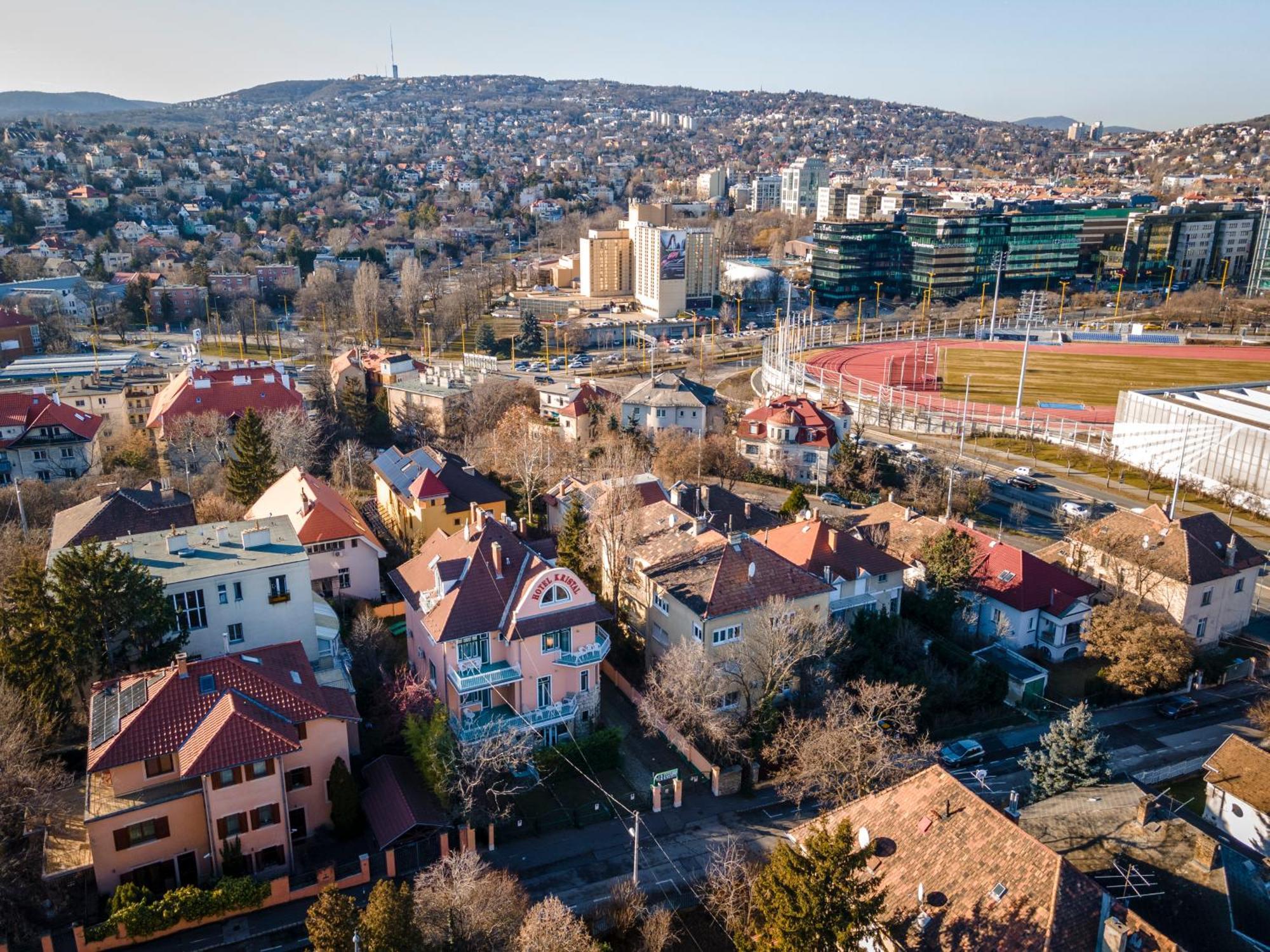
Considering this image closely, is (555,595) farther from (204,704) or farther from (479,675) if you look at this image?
(204,704)

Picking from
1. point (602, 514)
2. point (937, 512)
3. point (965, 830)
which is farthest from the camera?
point (937, 512)

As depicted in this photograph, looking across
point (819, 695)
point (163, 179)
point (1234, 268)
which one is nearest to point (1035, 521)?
point (819, 695)

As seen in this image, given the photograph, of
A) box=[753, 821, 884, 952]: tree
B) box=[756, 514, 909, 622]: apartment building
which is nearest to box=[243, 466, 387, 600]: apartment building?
box=[756, 514, 909, 622]: apartment building

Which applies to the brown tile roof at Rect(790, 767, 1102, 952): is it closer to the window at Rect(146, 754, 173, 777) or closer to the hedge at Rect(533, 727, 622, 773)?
the hedge at Rect(533, 727, 622, 773)

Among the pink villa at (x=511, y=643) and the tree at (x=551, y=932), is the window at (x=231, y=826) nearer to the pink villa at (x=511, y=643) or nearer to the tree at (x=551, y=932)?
the pink villa at (x=511, y=643)

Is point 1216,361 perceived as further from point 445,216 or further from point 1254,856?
point 445,216

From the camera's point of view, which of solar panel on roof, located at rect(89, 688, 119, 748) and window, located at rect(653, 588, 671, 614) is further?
window, located at rect(653, 588, 671, 614)
